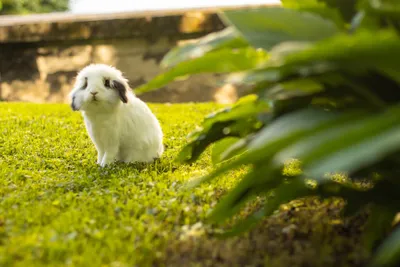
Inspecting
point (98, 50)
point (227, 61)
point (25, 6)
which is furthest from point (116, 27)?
point (25, 6)

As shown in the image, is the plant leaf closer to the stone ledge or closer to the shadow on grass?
the shadow on grass

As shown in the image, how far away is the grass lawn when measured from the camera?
92.8 inches

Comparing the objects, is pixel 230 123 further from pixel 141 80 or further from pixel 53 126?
pixel 141 80

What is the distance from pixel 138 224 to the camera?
2.78m

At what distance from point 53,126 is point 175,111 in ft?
5.89

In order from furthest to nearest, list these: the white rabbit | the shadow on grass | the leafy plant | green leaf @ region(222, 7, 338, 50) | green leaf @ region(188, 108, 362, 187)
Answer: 1. the white rabbit
2. the shadow on grass
3. green leaf @ region(222, 7, 338, 50)
4. green leaf @ region(188, 108, 362, 187)
5. the leafy plant

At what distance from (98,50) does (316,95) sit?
727 cm

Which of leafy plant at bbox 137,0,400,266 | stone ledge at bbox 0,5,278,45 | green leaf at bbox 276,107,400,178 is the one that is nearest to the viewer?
green leaf at bbox 276,107,400,178

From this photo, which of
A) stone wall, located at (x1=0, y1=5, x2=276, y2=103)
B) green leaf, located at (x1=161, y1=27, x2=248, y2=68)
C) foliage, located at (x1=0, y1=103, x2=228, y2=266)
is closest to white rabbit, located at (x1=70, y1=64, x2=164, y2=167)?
foliage, located at (x1=0, y1=103, x2=228, y2=266)

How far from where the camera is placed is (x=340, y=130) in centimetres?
172

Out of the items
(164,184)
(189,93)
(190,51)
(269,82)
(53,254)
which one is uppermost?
(190,51)

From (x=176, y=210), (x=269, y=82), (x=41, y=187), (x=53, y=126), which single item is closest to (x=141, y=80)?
(x=53, y=126)

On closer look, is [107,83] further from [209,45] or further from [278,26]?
[278,26]

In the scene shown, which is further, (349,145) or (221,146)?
(221,146)
